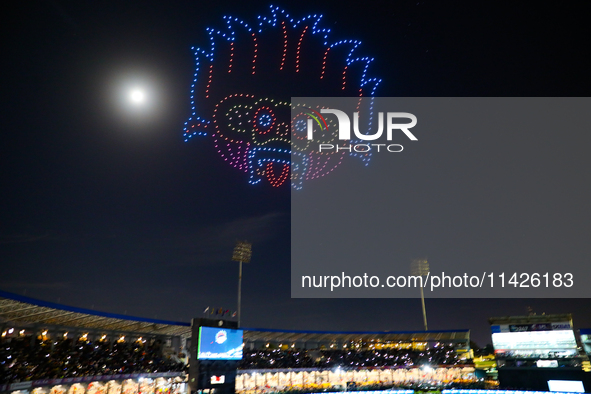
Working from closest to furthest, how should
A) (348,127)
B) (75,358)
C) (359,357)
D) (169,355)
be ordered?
(348,127), (75,358), (169,355), (359,357)

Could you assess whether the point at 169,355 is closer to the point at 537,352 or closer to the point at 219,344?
the point at 219,344

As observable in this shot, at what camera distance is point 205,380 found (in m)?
32.4

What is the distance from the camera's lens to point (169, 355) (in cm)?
4491

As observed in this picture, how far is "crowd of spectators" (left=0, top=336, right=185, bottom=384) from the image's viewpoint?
25891 millimetres

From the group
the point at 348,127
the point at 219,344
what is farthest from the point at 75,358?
the point at 348,127

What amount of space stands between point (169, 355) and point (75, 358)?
13.9 meters

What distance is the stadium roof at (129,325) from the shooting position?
27.9 metres

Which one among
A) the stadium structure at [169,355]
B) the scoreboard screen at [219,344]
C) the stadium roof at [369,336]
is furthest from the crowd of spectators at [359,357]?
the scoreboard screen at [219,344]

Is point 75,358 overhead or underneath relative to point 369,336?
underneath

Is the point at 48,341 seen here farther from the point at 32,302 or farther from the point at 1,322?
the point at 32,302

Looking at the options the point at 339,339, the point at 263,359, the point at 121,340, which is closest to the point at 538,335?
the point at 339,339

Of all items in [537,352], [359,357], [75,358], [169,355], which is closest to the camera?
[75,358]

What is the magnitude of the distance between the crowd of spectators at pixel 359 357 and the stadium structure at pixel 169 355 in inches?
5.4

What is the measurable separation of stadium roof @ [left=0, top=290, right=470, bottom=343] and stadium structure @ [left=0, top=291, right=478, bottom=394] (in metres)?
0.07
